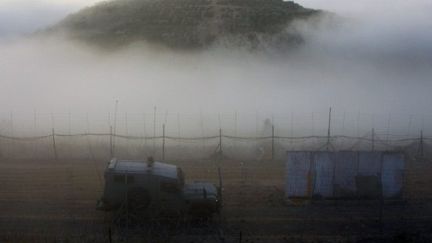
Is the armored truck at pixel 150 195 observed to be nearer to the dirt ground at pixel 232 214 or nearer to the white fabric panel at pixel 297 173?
the dirt ground at pixel 232 214

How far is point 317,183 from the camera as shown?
18.0 metres

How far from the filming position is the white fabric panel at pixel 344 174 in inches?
707

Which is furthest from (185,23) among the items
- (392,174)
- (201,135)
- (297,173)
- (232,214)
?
(232,214)

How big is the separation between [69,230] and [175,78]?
28822 millimetres

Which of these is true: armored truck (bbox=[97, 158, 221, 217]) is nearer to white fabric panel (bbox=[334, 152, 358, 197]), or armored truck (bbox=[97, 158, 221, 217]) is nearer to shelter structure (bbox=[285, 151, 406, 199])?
shelter structure (bbox=[285, 151, 406, 199])

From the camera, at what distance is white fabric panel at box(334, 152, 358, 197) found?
18.0 m

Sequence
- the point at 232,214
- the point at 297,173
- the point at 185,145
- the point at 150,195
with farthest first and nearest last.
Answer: the point at 185,145 < the point at 297,173 < the point at 232,214 < the point at 150,195

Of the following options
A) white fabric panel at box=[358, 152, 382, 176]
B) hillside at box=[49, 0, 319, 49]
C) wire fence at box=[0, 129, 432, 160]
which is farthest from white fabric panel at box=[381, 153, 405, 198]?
hillside at box=[49, 0, 319, 49]

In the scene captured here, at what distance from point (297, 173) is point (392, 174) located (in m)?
2.59

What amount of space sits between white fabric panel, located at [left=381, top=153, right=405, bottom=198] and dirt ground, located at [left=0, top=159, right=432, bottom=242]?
0.34 metres

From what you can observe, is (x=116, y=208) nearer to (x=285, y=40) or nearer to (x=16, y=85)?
(x=16, y=85)

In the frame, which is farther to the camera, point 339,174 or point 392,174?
point 392,174

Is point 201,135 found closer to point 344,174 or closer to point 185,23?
point 344,174

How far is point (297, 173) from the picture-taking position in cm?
1795
